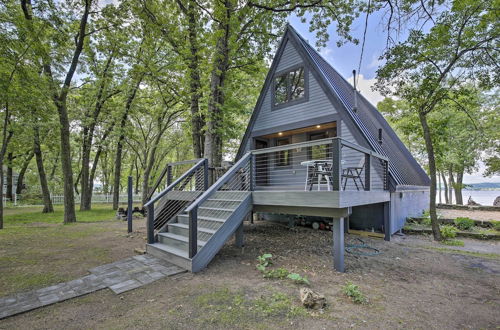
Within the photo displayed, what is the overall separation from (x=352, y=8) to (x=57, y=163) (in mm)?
28133

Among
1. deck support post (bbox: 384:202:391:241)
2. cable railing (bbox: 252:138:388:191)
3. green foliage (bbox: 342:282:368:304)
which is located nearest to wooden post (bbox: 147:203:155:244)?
cable railing (bbox: 252:138:388:191)

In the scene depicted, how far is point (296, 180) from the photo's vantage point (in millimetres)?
9164

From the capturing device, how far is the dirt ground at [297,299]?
2705 mm

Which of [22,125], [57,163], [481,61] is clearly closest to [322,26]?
[481,61]

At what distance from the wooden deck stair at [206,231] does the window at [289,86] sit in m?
5.36

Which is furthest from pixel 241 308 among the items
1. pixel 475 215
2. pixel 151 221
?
pixel 475 215

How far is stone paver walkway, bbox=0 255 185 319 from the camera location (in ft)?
10.2

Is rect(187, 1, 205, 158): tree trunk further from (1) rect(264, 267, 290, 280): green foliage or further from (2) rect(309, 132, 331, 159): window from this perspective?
(1) rect(264, 267, 290, 280): green foliage

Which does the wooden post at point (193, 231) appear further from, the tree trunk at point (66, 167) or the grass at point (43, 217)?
the grass at point (43, 217)

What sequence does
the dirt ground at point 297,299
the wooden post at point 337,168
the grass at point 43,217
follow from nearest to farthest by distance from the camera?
the dirt ground at point 297,299, the wooden post at point 337,168, the grass at point 43,217

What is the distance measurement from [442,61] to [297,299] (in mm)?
9135

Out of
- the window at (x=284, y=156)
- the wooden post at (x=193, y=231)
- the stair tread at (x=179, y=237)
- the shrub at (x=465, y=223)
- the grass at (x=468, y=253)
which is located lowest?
the grass at (x=468, y=253)

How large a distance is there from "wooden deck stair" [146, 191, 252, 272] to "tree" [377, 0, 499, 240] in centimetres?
677

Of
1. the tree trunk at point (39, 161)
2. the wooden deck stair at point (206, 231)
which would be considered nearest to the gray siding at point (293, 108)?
the wooden deck stair at point (206, 231)
